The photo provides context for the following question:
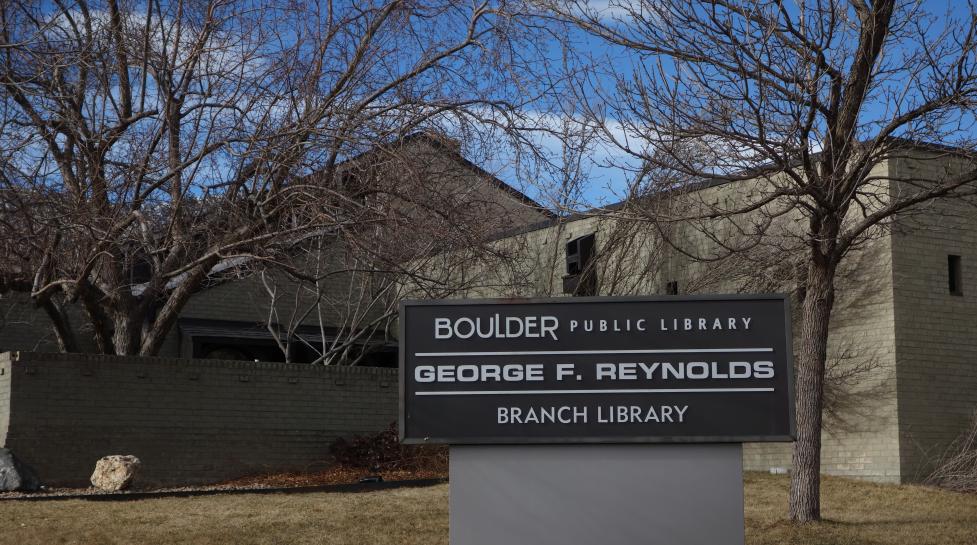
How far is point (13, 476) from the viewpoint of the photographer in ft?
57.8

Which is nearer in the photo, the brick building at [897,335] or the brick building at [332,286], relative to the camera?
the brick building at [332,286]

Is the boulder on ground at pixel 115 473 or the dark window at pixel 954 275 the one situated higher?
the dark window at pixel 954 275

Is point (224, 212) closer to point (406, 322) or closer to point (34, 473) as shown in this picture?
point (34, 473)

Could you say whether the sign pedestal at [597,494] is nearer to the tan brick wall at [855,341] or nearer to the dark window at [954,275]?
the tan brick wall at [855,341]

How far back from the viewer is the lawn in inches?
518

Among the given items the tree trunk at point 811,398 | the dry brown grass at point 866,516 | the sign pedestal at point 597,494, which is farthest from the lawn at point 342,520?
the sign pedestal at point 597,494

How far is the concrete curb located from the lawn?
1.98 feet

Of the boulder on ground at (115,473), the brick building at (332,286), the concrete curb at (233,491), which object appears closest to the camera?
the concrete curb at (233,491)

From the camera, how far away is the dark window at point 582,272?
2350cm

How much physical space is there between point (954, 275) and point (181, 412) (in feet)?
48.1

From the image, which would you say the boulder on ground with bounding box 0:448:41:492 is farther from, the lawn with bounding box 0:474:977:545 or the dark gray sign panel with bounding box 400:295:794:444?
the dark gray sign panel with bounding box 400:295:794:444

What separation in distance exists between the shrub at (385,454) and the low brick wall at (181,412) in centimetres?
31

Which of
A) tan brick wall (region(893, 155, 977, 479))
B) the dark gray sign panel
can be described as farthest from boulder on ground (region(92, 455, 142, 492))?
tan brick wall (region(893, 155, 977, 479))

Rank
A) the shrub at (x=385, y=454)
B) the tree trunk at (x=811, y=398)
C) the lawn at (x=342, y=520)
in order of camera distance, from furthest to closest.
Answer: the shrub at (x=385, y=454), the tree trunk at (x=811, y=398), the lawn at (x=342, y=520)
